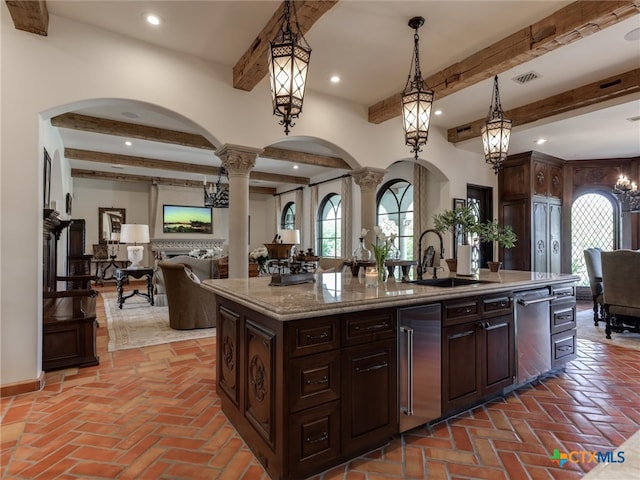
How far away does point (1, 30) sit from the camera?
269cm

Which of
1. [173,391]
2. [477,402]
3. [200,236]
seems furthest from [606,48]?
[200,236]

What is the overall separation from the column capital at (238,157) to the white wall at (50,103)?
80mm

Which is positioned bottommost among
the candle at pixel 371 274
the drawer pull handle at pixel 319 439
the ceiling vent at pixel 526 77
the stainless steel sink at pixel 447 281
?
the drawer pull handle at pixel 319 439

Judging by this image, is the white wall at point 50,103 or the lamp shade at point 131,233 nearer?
the white wall at point 50,103

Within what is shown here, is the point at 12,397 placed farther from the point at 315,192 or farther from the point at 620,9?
the point at 315,192

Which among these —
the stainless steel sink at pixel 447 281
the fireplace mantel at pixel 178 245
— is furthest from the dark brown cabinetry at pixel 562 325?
the fireplace mantel at pixel 178 245

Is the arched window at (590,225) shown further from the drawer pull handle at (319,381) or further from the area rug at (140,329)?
the area rug at (140,329)

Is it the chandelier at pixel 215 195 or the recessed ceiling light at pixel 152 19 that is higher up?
the recessed ceiling light at pixel 152 19

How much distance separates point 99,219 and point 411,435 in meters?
10.2

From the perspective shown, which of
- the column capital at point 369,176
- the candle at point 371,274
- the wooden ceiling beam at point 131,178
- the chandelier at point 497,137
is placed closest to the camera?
the candle at point 371,274

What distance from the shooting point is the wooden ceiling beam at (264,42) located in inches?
98.0

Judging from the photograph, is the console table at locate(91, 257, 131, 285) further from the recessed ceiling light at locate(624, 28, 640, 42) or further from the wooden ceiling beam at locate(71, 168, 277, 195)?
the recessed ceiling light at locate(624, 28, 640, 42)

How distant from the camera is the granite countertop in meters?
1.69

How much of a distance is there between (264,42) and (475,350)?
3.15m
